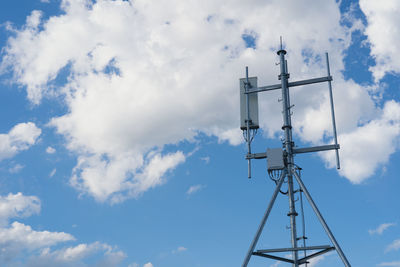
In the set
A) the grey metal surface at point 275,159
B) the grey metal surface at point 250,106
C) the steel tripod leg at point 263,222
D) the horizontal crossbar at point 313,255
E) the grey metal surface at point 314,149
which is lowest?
the horizontal crossbar at point 313,255

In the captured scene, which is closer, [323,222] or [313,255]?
[323,222]

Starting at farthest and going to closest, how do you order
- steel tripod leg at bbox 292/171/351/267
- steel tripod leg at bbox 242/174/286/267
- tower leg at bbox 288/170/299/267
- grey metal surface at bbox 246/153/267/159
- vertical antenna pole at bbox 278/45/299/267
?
grey metal surface at bbox 246/153/267/159 → vertical antenna pole at bbox 278/45/299/267 → tower leg at bbox 288/170/299/267 → steel tripod leg at bbox 242/174/286/267 → steel tripod leg at bbox 292/171/351/267

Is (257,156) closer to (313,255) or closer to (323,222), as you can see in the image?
(323,222)

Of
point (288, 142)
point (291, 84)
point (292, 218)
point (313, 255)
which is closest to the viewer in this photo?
point (313, 255)

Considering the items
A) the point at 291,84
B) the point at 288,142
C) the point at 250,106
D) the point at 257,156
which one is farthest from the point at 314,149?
the point at 250,106

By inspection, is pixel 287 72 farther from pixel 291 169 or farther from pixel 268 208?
pixel 268 208

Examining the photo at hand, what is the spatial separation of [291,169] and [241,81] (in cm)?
883

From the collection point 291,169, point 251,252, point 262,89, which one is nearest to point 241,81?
point 262,89

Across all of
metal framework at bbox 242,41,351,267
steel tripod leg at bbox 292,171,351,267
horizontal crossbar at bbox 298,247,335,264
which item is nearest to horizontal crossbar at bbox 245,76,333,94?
→ metal framework at bbox 242,41,351,267

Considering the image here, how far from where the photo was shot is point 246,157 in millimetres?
38844

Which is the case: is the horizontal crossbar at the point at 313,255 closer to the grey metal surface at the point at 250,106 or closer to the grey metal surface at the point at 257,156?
the grey metal surface at the point at 257,156

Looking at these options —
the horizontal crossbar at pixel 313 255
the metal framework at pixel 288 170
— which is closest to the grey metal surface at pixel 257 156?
the metal framework at pixel 288 170

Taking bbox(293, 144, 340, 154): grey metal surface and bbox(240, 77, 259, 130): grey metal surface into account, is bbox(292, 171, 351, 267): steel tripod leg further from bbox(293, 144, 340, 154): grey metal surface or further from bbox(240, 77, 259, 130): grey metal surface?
bbox(240, 77, 259, 130): grey metal surface

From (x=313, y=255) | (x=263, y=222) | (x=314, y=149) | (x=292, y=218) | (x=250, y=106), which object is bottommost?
(x=313, y=255)
